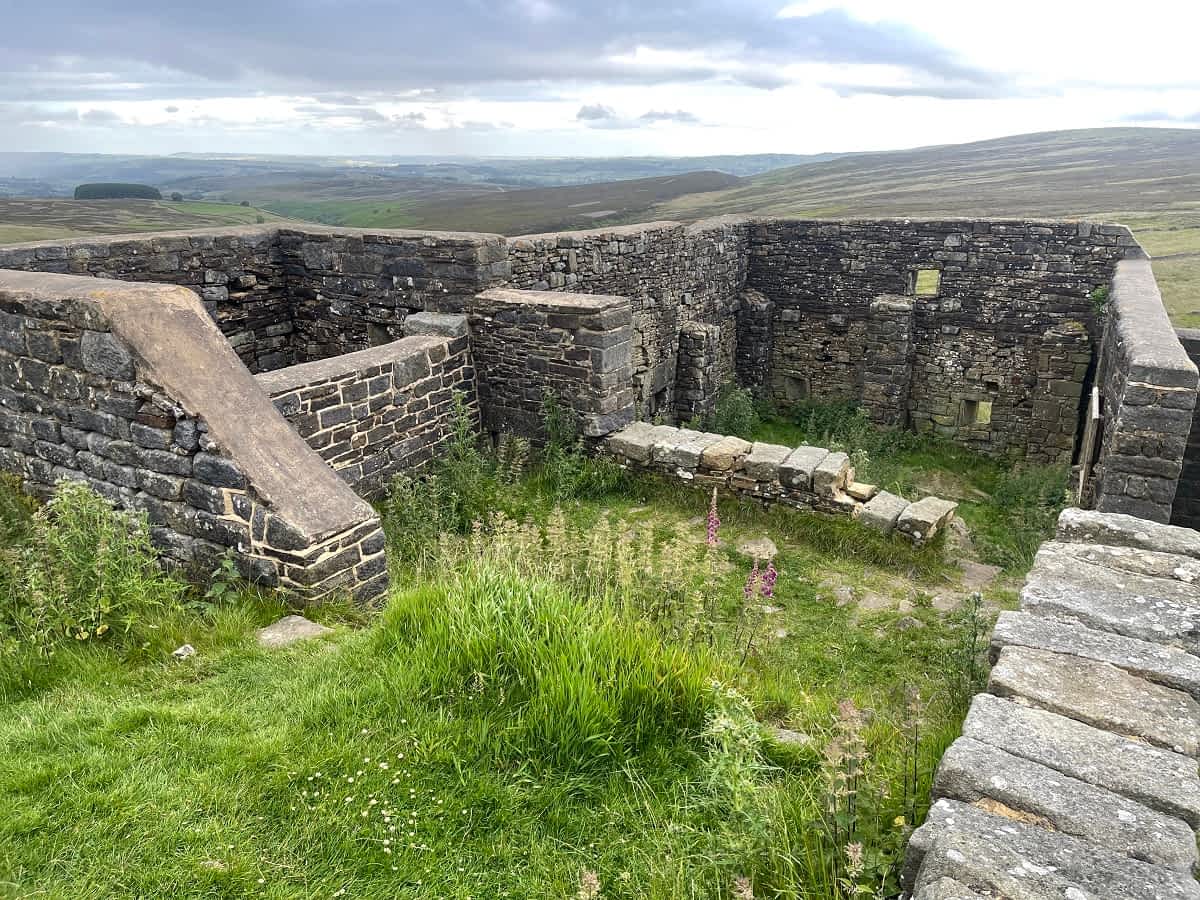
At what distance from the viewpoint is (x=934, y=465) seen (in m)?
13.1

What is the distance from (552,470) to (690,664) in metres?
4.16

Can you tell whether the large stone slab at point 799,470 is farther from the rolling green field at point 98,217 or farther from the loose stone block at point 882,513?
the rolling green field at point 98,217

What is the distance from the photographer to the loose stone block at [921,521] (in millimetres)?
6219

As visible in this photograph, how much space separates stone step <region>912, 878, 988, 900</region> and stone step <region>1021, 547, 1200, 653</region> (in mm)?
1610

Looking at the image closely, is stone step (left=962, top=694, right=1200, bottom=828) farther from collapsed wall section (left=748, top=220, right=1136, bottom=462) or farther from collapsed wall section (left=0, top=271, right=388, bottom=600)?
collapsed wall section (left=748, top=220, right=1136, bottom=462)

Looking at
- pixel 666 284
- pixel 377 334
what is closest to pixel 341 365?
pixel 377 334

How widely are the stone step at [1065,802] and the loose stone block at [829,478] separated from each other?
4.41 m

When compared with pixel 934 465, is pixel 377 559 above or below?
above

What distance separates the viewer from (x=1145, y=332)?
23.4ft

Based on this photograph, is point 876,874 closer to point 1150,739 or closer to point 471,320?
point 1150,739

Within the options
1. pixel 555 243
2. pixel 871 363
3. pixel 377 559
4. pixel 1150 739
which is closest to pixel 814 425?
pixel 871 363

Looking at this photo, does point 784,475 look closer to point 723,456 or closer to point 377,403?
point 723,456

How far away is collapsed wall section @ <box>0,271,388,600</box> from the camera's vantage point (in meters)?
A: 4.42

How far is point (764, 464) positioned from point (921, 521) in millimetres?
1386
